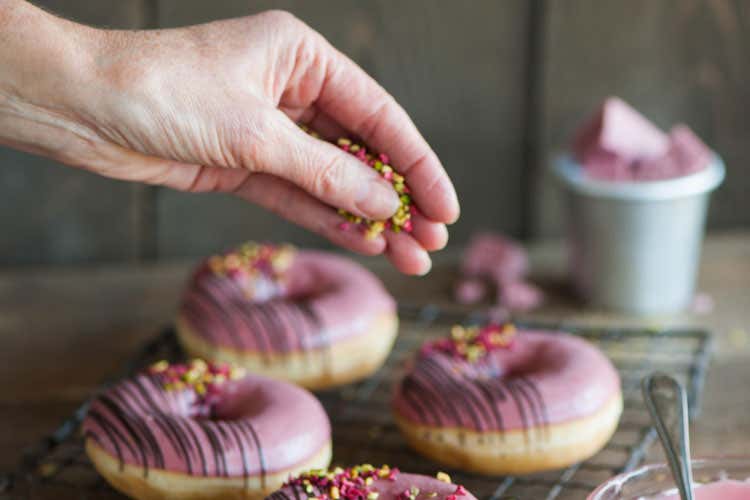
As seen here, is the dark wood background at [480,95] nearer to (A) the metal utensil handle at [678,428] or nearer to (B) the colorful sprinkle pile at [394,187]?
(B) the colorful sprinkle pile at [394,187]

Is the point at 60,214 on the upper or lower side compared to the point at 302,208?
lower

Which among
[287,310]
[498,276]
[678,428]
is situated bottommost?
[498,276]

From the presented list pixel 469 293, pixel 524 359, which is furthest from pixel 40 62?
pixel 469 293

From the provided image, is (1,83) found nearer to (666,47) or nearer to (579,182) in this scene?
(579,182)

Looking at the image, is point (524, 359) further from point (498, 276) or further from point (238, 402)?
point (498, 276)

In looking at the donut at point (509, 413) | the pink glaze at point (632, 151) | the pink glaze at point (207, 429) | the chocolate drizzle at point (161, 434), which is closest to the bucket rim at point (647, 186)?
the pink glaze at point (632, 151)

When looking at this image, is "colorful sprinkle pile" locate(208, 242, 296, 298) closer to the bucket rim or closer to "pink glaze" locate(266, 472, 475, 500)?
the bucket rim

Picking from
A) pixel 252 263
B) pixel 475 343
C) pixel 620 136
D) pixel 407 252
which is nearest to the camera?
pixel 407 252

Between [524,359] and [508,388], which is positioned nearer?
[508,388]
